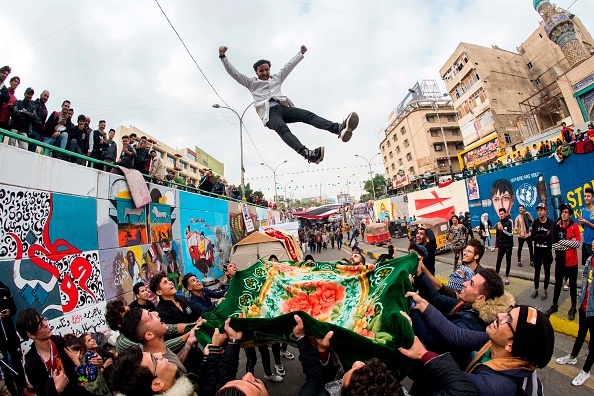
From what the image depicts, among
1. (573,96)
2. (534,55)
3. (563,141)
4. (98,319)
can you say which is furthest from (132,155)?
(534,55)

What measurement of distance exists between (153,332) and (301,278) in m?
1.68

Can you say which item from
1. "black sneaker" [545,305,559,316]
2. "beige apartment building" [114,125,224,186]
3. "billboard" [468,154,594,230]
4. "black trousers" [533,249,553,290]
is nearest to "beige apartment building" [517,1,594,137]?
"billboard" [468,154,594,230]

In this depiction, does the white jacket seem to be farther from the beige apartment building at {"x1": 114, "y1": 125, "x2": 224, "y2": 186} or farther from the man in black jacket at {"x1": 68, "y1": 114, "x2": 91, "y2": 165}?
the beige apartment building at {"x1": 114, "y1": 125, "x2": 224, "y2": 186}

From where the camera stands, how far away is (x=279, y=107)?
4.50 meters

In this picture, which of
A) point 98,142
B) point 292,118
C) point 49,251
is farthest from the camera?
point 98,142

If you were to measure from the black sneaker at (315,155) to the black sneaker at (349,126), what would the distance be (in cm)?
36

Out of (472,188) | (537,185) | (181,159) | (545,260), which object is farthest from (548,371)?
(181,159)

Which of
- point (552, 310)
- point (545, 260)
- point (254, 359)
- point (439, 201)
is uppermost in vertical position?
point (439, 201)

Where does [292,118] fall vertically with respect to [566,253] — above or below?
above

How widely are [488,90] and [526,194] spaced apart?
2443 centimetres

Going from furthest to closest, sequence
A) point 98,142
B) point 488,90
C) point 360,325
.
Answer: point 488,90 < point 98,142 < point 360,325

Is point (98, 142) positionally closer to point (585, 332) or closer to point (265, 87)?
point (265, 87)

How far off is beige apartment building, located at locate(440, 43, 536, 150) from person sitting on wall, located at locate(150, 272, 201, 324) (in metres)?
35.8

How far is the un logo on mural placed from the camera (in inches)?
535
